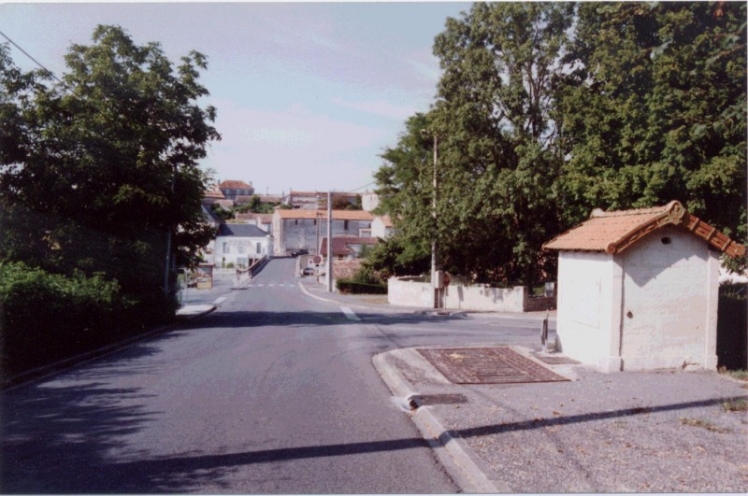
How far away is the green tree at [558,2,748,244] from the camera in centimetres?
1695

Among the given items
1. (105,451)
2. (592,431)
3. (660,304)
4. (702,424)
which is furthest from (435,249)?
(105,451)

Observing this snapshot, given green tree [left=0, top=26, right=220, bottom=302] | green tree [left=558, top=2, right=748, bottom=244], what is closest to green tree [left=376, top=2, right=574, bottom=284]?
green tree [left=558, top=2, right=748, bottom=244]

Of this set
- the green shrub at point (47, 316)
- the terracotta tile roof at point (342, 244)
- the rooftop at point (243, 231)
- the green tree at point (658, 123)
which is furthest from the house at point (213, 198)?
the green tree at point (658, 123)

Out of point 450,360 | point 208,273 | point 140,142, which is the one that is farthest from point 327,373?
point 208,273

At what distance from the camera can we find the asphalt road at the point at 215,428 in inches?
241

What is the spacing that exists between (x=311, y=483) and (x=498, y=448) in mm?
2193

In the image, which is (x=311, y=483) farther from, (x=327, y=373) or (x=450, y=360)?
(x=450, y=360)

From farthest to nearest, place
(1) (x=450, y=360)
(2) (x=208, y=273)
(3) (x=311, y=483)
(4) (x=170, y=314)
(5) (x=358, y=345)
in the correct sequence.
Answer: (2) (x=208, y=273), (4) (x=170, y=314), (5) (x=358, y=345), (1) (x=450, y=360), (3) (x=311, y=483)

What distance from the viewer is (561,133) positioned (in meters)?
25.6

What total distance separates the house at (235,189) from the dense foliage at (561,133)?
393ft

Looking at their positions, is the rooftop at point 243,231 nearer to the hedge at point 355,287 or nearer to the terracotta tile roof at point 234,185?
the hedge at point 355,287

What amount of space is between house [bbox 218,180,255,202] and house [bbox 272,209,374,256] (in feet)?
158

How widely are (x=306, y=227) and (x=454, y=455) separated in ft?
311

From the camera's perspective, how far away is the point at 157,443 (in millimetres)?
7230
